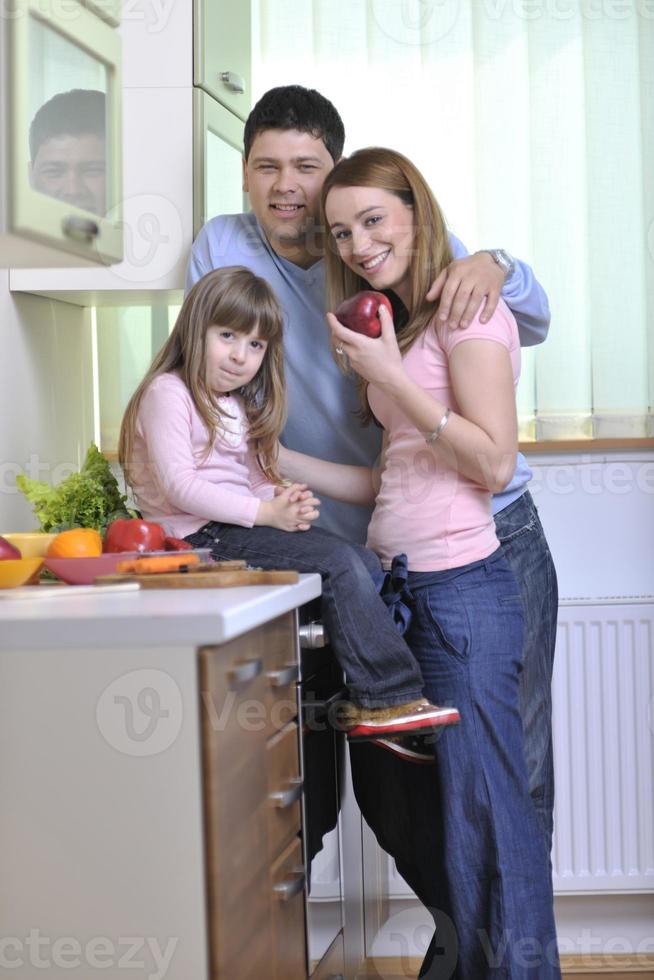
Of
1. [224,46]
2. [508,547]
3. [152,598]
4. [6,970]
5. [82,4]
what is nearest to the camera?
[6,970]

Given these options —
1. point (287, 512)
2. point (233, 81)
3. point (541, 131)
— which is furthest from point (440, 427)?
point (541, 131)

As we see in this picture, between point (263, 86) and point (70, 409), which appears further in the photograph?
point (263, 86)

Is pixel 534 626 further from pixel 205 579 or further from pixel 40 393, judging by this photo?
pixel 40 393

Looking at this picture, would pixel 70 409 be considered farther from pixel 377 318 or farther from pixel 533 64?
pixel 533 64

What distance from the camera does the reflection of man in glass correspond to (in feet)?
4.20

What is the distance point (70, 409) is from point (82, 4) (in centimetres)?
108

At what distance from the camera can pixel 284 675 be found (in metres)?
1.36

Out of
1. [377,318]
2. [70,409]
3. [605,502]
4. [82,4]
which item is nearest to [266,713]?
[377,318]

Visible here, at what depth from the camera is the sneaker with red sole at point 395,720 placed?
1.54 meters

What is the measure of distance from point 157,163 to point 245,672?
4.03 ft

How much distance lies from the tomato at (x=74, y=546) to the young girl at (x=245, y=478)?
6.1 inches

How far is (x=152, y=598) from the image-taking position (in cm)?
123

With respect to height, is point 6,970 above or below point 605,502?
below

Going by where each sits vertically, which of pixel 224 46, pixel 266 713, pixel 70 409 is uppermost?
pixel 224 46
